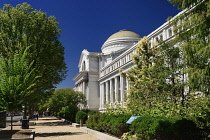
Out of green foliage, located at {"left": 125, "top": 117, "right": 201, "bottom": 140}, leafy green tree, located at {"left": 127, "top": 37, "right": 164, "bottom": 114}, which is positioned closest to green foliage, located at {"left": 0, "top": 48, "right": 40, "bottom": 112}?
leafy green tree, located at {"left": 127, "top": 37, "right": 164, "bottom": 114}

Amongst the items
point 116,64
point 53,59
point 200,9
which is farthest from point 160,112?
point 116,64

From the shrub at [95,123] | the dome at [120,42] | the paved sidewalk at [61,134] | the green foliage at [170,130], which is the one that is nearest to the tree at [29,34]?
the paved sidewalk at [61,134]

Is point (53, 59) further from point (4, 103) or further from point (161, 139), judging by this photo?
point (161, 139)

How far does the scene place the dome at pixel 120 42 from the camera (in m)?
75.4

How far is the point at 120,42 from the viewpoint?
76.0 metres

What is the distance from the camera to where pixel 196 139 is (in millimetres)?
11406

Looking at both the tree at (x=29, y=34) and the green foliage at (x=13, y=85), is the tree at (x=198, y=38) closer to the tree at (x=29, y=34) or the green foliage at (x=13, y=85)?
the green foliage at (x=13, y=85)

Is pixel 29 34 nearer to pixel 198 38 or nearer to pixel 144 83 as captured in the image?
pixel 144 83

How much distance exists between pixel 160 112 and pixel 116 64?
1789 inches

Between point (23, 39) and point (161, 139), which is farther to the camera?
point (23, 39)

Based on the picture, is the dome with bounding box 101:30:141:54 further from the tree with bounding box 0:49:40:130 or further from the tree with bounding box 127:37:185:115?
the tree with bounding box 0:49:40:130

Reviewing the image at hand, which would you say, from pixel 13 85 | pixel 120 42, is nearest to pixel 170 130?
pixel 13 85

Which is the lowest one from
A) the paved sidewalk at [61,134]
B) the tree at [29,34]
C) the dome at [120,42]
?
the paved sidewalk at [61,134]

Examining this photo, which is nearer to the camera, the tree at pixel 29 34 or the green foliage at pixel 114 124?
the green foliage at pixel 114 124
